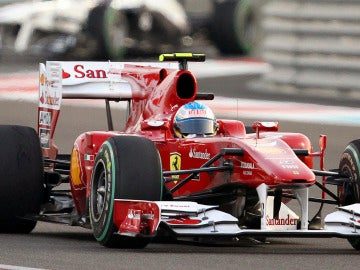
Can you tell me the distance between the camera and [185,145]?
10438mm

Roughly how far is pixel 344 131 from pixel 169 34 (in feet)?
41.3

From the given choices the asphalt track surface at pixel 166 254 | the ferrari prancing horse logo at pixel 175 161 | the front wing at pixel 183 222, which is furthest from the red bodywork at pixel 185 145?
the asphalt track surface at pixel 166 254

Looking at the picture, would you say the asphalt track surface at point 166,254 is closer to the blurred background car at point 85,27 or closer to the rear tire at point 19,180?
the rear tire at point 19,180

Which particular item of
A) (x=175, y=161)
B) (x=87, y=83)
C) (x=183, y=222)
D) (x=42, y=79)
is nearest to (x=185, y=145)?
(x=175, y=161)

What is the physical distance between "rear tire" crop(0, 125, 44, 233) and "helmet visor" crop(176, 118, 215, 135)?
1.08 m

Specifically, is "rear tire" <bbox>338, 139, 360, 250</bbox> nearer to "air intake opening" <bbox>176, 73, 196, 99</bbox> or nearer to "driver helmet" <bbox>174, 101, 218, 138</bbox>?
"driver helmet" <bbox>174, 101, 218, 138</bbox>

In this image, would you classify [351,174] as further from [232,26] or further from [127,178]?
[232,26]

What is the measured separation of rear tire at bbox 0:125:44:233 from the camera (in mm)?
10766

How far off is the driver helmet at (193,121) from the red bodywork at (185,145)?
8cm

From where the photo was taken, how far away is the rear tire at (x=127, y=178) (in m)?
9.55

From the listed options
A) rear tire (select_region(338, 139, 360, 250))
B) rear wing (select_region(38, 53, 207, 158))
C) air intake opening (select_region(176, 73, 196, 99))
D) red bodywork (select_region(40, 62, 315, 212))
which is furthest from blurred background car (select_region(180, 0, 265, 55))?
rear tire (select_region(338, 139, 360, 250))

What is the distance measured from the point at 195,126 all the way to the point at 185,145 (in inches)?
12.1

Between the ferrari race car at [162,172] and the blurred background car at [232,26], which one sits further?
the blurred background car at [232,26]

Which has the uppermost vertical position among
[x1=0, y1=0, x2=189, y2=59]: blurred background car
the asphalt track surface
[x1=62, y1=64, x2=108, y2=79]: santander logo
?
[x1=0, y1=0, x2=189, y2=59]: blurred background car
